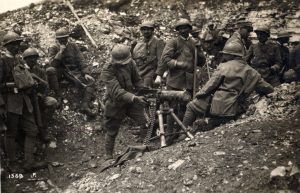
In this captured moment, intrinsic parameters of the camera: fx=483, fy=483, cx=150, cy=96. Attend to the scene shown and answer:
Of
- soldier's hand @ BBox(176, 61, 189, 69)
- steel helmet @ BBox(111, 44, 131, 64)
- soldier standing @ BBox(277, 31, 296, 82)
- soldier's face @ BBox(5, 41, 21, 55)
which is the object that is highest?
soldier's face @ BBox(5, 41, 21, 55)

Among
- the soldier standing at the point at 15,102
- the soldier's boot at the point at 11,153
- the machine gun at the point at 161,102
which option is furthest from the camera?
the soldier's boot at the point at 11,153

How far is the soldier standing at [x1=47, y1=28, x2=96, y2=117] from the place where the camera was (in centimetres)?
941

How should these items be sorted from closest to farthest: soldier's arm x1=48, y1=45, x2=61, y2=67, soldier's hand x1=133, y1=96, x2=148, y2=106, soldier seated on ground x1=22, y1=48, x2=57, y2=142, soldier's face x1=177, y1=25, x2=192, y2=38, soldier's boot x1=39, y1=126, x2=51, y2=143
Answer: soldier's hand x1=133, y1=96, x2=148, y2=106 < soldier seated on ground x1=22, y1=48, x2=57, y2=142 < soldier's face x1=177, y1=25, x2=192, y2=38 < soldier's boot x1=39, y1=126, x2=51, y2=143 < soldier's arm x1=48, y1=45, x2=61, y2=67

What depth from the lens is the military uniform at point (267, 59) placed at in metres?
9.57

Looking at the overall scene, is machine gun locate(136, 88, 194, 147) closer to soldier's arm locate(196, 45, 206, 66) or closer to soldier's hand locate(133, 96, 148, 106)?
soldier's hand locate(133, 96, 148, 106)

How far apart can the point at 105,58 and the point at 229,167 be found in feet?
20.2

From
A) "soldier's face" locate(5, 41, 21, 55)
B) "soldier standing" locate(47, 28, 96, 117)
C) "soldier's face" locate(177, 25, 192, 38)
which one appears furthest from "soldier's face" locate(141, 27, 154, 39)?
"soldier's face" locate(5, 41, 21, 55)

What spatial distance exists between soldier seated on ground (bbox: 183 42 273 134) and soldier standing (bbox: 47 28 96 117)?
120 inches

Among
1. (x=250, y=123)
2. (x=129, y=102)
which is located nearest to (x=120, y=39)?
(x=129, y=102)

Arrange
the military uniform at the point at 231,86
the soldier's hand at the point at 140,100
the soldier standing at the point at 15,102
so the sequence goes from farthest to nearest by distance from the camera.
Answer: the soldier standing at the point at 15,102, the military uniform at the point at 231,86, the soldier's hand at the point at 140,100

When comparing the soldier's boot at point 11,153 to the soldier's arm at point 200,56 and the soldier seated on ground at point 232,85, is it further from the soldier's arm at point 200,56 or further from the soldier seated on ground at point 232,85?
the soldier's arm at point 200,56

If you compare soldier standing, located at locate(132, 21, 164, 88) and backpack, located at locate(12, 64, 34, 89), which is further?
soldier standing, located at locate(132, 21, 164, 88)

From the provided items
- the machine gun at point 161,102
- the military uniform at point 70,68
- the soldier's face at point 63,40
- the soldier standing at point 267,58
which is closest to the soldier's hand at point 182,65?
the machine gun at point 161,102

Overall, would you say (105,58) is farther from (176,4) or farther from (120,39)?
(176,4)
